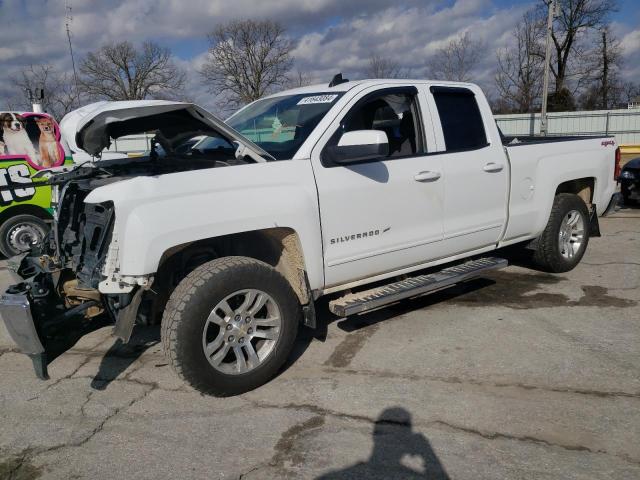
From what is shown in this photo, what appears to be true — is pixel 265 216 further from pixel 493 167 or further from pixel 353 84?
pixel 493 167

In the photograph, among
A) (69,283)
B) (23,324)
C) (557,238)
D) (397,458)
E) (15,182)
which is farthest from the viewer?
(15,182)

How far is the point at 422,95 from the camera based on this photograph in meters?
4.53

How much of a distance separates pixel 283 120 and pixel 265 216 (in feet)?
4.15

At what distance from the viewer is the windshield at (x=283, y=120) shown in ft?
13.3

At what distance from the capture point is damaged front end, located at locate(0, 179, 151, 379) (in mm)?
3203

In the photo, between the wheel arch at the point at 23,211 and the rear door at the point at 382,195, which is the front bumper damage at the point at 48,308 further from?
the wheel arch at the point at 23,211

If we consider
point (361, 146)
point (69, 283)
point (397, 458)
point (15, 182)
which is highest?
point (361, 146)

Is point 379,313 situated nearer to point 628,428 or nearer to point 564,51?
point 628,428

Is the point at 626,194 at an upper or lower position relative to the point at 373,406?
upper

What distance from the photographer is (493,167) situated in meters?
4.86

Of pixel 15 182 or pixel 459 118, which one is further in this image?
pixel 15 182

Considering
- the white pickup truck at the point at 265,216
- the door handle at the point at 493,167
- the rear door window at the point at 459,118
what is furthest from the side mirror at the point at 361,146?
the door handle at the point at 493,167

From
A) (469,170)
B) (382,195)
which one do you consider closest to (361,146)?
(382,195)

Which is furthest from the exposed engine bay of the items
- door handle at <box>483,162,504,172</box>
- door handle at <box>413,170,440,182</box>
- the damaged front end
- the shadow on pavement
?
door handle at <box>483,162,504,172</box>
